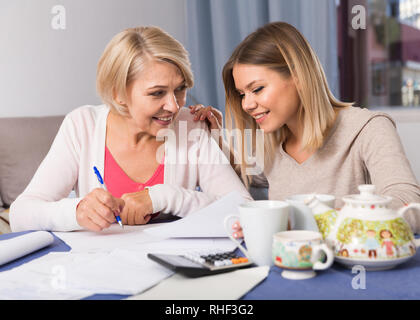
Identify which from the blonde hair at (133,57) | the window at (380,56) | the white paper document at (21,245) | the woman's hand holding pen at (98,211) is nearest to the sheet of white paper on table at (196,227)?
the woman's hand holding pen at (98,211)

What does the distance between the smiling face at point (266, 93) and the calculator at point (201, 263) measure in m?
0.61

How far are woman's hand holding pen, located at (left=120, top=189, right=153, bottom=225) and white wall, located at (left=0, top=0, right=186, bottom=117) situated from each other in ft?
5.57

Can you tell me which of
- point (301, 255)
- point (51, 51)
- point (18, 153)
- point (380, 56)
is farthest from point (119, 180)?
point (380, 56)

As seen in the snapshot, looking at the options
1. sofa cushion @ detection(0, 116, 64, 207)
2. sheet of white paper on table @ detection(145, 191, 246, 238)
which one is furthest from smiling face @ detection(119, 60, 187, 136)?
sofa cushion @ detection(0, 116, 64, 207)

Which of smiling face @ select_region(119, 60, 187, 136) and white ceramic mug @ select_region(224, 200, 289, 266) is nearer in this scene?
white ceramic mug @ select_region(224, 200, 289, 266)

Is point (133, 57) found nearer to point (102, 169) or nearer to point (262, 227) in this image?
point (102, 169)

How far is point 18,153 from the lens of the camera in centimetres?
240

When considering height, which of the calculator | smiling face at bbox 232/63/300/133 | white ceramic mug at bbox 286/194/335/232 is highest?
smiling face at bbox 232/63/300/133

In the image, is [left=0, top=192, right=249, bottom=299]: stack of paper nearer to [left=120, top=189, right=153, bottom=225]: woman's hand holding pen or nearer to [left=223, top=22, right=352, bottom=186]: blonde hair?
[left=120, top=189, right=153, bottom=225]: woman's hand holding pen

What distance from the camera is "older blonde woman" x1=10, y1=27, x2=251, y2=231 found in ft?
4.17

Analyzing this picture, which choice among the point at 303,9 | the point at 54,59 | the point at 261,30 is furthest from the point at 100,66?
the point at 303,9

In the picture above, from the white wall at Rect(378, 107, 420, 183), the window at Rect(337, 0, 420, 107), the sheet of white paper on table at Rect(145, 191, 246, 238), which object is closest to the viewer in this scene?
the sheet of white paper on table at Rect(145, 191, 246, 238)

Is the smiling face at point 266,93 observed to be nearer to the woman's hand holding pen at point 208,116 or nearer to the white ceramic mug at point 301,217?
the woman's hand holding pen at point 208,116

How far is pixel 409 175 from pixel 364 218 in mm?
426
